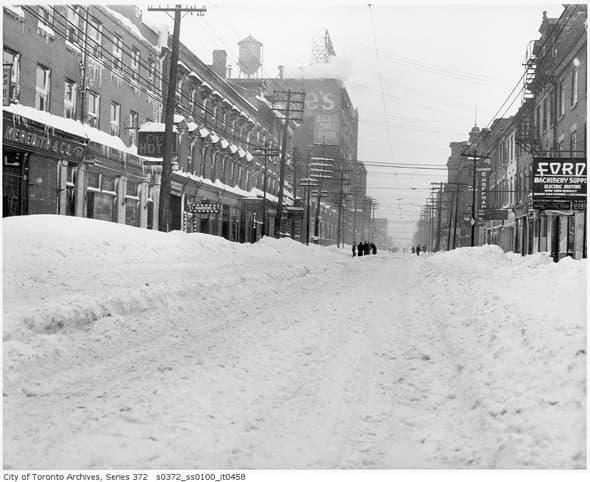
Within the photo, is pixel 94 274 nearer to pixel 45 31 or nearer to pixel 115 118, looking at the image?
pixel 45 31

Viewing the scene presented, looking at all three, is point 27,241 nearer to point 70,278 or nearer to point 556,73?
point 70,278

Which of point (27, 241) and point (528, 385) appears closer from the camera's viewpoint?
point (528, 385)

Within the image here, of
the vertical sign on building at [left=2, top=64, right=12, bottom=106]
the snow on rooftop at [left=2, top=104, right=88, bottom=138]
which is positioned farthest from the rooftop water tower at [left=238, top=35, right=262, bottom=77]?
the vertical sign on building at [left=2, top=64, right=12, bottom=106]

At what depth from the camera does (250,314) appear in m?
8.87

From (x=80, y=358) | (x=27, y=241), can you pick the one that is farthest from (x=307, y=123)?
(x=80, y=358)

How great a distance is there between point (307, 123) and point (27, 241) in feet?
180

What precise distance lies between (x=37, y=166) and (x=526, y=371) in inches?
682

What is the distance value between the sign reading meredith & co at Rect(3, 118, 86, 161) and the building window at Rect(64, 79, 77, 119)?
1.47 metres

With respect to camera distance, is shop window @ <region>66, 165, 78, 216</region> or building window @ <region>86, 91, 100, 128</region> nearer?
shop window @ <region>66, 165, 78, 216</region>

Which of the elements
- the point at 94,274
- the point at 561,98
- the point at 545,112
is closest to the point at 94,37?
the point at 94,274

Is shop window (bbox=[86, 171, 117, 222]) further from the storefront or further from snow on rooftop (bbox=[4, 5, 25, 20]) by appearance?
snow on rooftop (bbox=[4, 5, 25, 20])

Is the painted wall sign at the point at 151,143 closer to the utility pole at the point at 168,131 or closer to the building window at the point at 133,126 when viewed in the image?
the building window at the point at 133,126

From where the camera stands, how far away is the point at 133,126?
24938 mm

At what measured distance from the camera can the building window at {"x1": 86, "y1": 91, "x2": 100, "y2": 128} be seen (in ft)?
71.3
